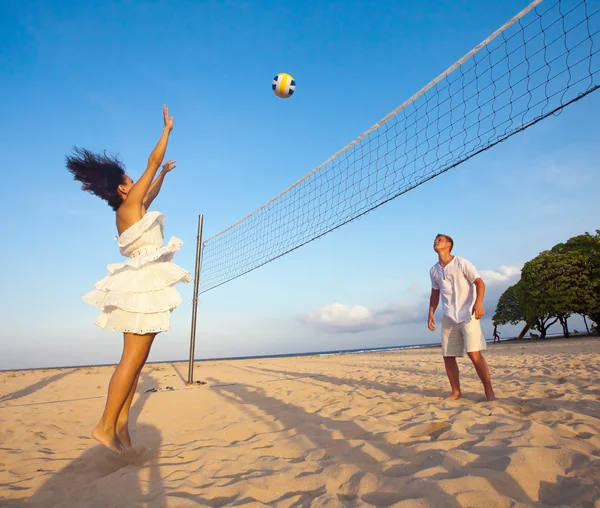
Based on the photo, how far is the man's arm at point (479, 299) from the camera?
10.8ft

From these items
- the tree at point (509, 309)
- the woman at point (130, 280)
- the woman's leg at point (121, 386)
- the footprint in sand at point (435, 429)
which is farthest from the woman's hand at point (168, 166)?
the tree at point (509, 309)

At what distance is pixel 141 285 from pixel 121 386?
57 centimetres

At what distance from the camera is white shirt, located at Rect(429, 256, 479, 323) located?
3.46 meters

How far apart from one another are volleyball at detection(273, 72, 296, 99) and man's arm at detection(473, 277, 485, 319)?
3776 millimetres

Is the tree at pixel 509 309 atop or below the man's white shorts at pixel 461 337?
atop

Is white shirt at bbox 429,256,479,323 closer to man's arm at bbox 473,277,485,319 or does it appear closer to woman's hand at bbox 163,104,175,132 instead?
man's arm at bbox 473,277,485,319

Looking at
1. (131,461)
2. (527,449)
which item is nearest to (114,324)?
(131,461)

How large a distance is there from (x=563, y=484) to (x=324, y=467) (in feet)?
3.13

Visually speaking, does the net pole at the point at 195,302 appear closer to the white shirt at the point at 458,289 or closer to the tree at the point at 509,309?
the white shirt at the point at 458,289

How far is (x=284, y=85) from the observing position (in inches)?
216

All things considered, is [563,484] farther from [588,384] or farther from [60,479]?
[588,384]

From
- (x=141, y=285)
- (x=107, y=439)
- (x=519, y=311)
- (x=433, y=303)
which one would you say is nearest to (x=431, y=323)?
(x=433, y=303)

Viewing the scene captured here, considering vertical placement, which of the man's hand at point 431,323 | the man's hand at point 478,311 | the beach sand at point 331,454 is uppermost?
the man's hand at point 478,311

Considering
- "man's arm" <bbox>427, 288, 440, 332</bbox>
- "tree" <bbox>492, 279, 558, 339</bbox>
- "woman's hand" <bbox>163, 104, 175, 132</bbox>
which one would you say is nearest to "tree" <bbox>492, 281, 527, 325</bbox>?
"tree" <bbox>492, 279, 558, 339</bbox>
